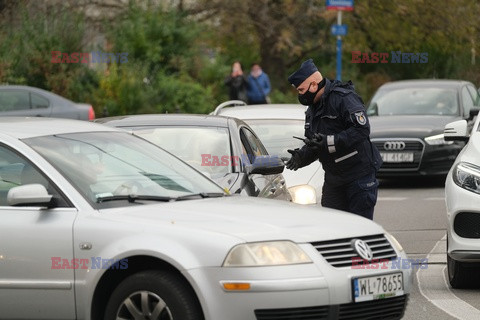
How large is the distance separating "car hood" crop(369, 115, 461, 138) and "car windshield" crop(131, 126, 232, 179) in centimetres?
867

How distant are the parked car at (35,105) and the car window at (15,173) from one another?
18.3m

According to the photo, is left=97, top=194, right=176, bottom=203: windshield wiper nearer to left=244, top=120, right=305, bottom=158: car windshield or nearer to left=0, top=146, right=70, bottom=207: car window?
left=0, top=146, right=70, bottom=207: car window

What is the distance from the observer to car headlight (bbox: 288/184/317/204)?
44.1 ft

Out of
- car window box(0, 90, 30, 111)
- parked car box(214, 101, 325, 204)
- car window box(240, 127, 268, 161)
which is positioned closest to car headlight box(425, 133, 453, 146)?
parked car box(214, 101, 325, 204)

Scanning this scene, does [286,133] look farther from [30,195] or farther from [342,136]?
[30,195]

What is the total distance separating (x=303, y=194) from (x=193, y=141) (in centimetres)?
230

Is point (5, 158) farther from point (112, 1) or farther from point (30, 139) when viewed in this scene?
point (112, 1)

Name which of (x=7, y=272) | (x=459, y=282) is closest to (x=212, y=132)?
(x=459, y=282)

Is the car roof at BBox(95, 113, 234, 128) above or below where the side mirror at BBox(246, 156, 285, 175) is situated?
above

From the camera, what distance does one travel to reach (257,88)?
2975 centimetres

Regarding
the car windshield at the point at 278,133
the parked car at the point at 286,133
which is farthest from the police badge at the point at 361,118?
the car windshield at the point at 278,133

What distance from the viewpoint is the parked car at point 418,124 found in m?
20.0

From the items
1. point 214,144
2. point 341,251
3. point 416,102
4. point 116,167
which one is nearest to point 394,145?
point 416,102

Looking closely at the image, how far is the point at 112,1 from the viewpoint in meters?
36.8
